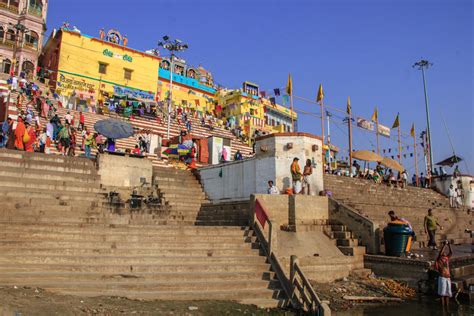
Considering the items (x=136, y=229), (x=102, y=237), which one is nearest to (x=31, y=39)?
(x=136, y=229)

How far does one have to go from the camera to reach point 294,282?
8367mm

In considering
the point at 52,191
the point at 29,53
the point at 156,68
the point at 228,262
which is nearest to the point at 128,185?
the point at 52,191

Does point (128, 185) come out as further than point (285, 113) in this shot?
No

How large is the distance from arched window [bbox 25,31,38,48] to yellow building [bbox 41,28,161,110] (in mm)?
1630

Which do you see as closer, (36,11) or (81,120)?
(81,120)

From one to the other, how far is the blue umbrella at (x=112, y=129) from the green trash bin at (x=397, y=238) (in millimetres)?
11333

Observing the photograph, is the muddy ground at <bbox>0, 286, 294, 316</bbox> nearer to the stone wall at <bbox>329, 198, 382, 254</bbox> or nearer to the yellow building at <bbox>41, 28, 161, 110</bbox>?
the stone wall at <bbox>329, 198, 382, 254</bbox>

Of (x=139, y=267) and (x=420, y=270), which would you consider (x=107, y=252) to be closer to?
(x=139, y=267)

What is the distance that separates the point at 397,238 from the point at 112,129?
12049mm

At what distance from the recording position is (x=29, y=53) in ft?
114

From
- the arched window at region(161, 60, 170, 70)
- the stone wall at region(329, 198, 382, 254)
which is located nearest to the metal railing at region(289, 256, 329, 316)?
the stone wall at region(329, 198, 382, 254)

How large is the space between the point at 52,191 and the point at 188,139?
12453 millimetres

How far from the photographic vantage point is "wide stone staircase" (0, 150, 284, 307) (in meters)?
7.74

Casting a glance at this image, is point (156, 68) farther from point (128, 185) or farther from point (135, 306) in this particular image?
point (135, 306)
